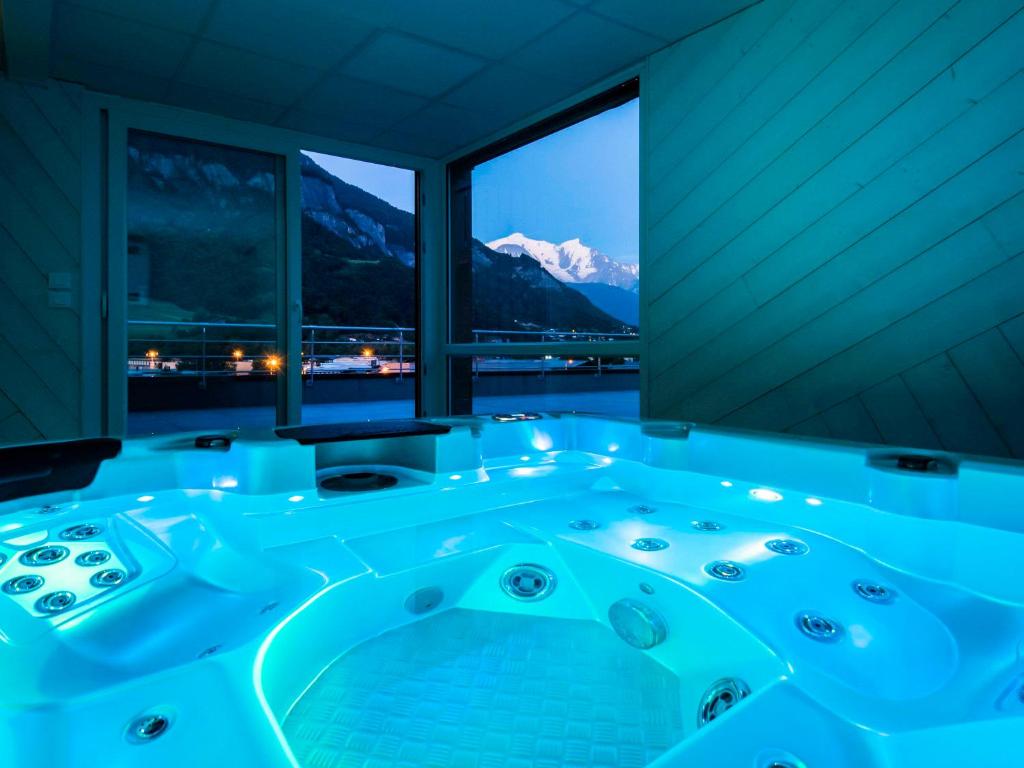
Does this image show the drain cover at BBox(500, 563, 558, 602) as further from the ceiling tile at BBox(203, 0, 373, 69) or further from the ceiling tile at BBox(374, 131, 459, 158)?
the ceiling tile at BBox(374, 131, 459, 158)

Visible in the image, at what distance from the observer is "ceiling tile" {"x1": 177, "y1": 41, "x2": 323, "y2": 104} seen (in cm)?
253

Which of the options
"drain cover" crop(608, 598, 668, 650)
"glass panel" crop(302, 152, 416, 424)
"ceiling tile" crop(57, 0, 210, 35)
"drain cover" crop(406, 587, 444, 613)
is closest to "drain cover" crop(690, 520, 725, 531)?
"drain cover" crop(608, 598, 668, 650)

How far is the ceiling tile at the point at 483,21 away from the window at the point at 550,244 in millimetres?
670

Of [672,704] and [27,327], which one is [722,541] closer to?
[672,704]

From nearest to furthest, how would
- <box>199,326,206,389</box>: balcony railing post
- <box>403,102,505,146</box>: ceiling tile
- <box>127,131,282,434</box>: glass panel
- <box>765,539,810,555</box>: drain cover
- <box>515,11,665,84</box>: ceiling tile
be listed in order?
1. <box>765,539,810,555</box>: drain cover
2. <box>515,11,665,84</box>: ceiling tile
3. <box>403,102,505,146</box>: ceiling tile
4. <box>127,131,282,434</box>: glass panel
5. <box>199,326,206,389</box>: balcony railing post

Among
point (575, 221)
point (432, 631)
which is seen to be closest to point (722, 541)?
point (432, 631)

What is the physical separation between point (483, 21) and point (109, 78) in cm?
181

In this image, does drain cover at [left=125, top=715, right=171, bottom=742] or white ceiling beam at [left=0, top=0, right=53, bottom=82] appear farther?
white ceiling beam at [left=0, top=0, right=53, bottom=82]

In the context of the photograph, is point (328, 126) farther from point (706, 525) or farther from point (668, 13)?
point (706, 525)

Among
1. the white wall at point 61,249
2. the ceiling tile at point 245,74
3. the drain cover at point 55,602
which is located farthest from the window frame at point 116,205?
the drain cover at point 55,602

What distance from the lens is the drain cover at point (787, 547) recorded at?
1.01 metres

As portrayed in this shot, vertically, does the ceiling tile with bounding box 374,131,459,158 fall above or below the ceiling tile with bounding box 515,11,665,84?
above

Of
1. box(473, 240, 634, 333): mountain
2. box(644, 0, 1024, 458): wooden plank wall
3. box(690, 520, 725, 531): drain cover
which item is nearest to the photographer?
box(690, 520, 725, 531): drain cover

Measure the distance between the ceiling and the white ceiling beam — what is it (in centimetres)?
6
